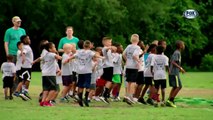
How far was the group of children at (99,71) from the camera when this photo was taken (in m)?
18.9

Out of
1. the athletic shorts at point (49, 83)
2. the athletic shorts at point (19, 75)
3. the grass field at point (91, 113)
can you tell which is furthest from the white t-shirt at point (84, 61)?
the athletic shorts at point (19, 75)

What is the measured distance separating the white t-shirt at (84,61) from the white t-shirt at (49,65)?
2.11 ft

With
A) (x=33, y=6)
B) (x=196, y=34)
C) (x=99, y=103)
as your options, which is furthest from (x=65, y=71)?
(x=196, y=34)

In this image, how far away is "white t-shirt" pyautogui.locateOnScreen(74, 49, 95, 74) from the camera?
18906 millimetres

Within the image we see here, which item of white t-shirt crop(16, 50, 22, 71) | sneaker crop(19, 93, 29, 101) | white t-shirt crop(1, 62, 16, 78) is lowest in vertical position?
sneaker crop(19, 93, 29, 101)

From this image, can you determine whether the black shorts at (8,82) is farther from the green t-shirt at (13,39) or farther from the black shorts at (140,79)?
the black shorts at (140,79)

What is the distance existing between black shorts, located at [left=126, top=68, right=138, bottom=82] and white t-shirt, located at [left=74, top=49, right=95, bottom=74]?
5.62 feet

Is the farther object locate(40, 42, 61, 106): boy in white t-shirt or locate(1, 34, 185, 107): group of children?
locate(1, 34, 185, 107): group of children

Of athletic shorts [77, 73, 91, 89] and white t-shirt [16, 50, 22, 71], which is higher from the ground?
white t-shirt [16, 50, 22, 71]

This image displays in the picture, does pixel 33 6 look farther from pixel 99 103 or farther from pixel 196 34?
pixel 99 103

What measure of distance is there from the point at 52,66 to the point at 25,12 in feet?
116

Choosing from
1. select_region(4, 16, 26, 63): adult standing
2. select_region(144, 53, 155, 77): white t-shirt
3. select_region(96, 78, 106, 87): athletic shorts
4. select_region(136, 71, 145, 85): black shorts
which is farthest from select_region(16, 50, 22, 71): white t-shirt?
select_region(144, 53, 155, 77): white t-shirt

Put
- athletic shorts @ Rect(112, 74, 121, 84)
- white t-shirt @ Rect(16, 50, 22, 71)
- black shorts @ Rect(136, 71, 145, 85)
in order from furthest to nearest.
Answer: athletic shorts @ Rect(112, 74, 121, 84)
black shorts @ Rect(136, 71, 145, 85)
white t-shirt @ Rect(16, 50, 22, 71)

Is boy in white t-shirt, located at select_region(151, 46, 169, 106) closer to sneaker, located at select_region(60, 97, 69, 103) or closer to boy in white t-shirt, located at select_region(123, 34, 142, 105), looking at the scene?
boy in white t-shirt, located at select_region(123, 34, 142, 105)
